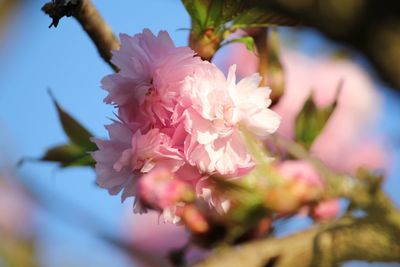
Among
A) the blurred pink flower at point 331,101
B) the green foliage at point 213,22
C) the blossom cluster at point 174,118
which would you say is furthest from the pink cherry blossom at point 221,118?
the blurred pink flower at point 331,101

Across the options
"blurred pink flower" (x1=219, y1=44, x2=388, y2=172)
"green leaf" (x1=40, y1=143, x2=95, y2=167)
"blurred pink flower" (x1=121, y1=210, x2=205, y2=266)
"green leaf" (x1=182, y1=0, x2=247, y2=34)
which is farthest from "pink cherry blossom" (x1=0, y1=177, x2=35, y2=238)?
"blurred pink flower" (x1=219, y1=44, x2=388, y2=172)

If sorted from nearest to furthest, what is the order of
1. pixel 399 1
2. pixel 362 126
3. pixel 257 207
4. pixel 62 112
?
pixel 399 1 → pixel 257 207 → pixel 62 112 → pixel 362 126

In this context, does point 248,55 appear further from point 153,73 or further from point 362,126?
point 153,73

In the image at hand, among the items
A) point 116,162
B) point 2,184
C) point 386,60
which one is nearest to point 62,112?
point 2,184

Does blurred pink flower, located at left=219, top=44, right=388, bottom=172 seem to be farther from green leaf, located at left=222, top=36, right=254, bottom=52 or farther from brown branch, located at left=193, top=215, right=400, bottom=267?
brown branch, located at left=193, top=215, right=400, bottom=267

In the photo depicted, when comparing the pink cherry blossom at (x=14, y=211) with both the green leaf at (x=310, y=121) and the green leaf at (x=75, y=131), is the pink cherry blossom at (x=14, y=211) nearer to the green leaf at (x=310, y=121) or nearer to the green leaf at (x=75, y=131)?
the green leaf at (x=75, y=131)

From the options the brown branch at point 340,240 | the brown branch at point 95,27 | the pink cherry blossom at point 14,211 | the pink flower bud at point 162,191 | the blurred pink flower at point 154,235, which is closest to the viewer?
the brown branch at point 340,240
